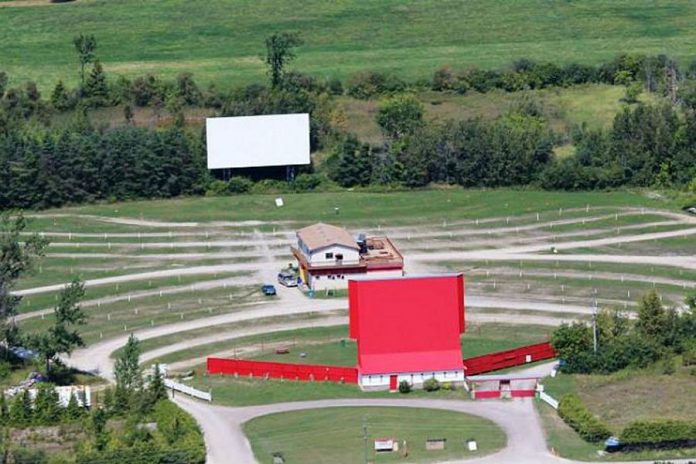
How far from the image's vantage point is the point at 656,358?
10312cm

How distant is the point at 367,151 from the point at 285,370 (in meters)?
54.0

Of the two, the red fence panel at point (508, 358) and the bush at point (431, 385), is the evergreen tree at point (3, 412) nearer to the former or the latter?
the bush at point (431, 385)

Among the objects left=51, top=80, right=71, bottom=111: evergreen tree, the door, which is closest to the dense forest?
left=51, top=80, right=71, bottom=111: evergreen tree

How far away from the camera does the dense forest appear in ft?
488

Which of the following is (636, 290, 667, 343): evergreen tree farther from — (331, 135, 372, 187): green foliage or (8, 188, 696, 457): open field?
(331, 135, 372, 187): green foliage

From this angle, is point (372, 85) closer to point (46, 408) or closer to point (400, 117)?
point (400, 117)

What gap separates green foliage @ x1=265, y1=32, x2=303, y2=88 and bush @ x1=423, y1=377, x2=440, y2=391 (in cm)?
8046

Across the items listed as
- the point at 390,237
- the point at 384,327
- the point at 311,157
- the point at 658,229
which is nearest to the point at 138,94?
the point at 311,157

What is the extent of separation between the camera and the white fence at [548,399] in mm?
95919

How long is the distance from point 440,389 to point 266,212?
45.5m

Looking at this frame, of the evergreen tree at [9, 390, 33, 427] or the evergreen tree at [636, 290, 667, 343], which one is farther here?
the evergreen tree at [636, 290, 667, 343]

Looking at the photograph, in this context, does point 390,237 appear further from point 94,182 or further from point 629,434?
point 629,434

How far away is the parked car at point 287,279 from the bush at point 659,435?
38174 mm

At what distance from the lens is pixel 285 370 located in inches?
4038
